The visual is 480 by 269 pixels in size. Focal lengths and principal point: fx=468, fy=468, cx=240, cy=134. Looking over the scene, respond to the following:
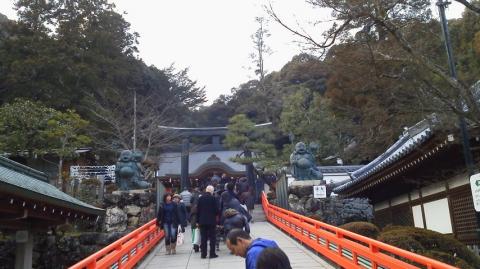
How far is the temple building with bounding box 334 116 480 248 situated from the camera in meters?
9.79

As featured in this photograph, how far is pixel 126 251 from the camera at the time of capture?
29.3ft

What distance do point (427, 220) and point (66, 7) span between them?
1289 inches

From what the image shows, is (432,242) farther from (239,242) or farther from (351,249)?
(239,242)

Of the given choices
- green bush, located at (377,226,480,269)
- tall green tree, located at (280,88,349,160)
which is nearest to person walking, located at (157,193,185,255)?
green bush, located at (377,226,480,269)

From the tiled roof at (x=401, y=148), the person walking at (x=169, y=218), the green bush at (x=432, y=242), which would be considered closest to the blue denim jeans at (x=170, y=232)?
the person walking at (x=169, y=218)

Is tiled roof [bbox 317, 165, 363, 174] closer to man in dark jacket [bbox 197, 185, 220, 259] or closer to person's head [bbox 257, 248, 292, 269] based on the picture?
man in dark jacket [bbox 197, 185, 220, 259]

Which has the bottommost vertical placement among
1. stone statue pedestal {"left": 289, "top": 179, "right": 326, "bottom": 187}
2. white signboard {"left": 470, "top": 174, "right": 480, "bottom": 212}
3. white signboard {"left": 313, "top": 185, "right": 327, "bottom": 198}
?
white signboard {"left": 470, "top": 174, "right": 480, "bottom": 212}

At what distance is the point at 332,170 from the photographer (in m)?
29.2

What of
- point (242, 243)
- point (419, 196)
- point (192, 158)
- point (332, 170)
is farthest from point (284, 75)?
point (242, 243)

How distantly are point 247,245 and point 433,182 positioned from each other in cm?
961

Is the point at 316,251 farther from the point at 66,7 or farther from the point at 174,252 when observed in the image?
the point at 66,7

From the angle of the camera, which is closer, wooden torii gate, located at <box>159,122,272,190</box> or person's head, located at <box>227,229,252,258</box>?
person's head, located at <box>227,229,252,258</box>

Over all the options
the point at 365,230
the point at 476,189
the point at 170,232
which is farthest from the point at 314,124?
the point at 476,189

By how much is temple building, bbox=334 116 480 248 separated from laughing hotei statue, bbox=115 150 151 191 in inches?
358
